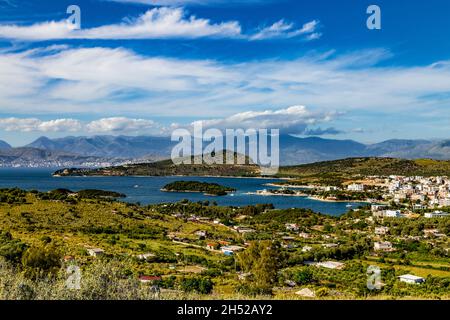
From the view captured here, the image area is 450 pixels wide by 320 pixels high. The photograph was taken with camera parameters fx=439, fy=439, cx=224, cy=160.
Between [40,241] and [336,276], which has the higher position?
[40,241]

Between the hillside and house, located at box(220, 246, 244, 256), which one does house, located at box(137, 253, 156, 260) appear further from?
the hillside

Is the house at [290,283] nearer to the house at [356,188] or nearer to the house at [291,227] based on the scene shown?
the house at [291,227]

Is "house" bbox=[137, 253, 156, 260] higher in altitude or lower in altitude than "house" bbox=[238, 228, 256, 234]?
higher

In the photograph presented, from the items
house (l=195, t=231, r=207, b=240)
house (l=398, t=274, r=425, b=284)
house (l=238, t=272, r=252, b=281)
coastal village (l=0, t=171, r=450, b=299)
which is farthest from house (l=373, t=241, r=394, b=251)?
house (l=238, t=272, r=252, b=281)

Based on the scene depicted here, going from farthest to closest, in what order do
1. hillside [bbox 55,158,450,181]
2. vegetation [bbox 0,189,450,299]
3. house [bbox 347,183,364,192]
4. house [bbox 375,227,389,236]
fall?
hillside [bbox 55,158,450,181] < house [bbox 347,183,364,192] < house [bbox 375,227,389,236] < vegetation [bbox 0,189,450,299]

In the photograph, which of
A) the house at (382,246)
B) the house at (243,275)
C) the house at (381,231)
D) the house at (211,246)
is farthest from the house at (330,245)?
the house at (243,275)

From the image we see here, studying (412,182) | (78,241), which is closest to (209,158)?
(412,182)

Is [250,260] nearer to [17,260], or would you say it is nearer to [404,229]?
[17,260]

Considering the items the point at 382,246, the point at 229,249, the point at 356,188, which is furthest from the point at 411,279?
the point at 356,188

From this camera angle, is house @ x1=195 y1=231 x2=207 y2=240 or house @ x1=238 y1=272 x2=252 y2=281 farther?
house @ x1=195 y1=231 x2=207 y2=240
